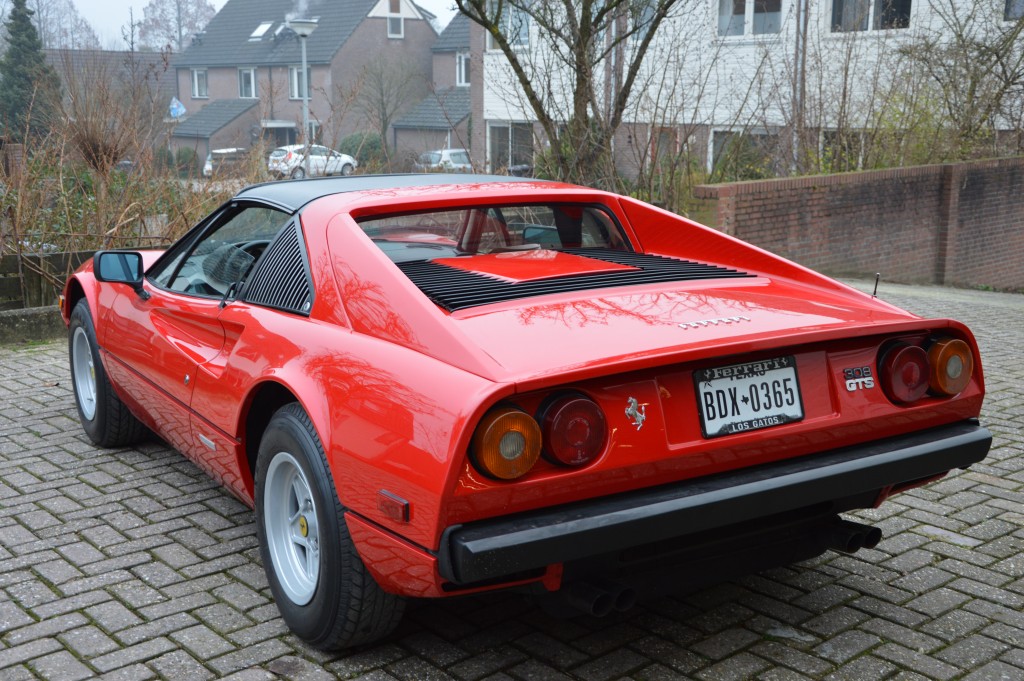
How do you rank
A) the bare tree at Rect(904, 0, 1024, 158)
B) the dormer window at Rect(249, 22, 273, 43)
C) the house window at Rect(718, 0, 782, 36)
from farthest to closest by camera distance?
the dormer window at Rect(249, 22, 273, 43)
the house window at Rect(718, 0, 782, 36)
the bare tree at Rect(904, 0, 1024, 158)

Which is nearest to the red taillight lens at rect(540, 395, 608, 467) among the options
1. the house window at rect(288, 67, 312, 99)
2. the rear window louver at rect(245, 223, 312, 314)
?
the rear window louver at rect(245, 223, 312, 314)

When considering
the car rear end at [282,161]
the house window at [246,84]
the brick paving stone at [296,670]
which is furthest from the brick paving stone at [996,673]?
the house window at [246,84]

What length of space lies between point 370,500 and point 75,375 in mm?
3641

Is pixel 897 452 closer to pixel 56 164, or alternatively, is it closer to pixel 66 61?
pixel 56 164

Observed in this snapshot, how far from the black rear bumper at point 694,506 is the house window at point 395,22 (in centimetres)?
5711

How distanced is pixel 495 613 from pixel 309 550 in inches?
27.5

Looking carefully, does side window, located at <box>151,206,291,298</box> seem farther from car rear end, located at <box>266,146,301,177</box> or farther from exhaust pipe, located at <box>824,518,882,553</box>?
car rear end, located at <box>266,146,301,177</box>

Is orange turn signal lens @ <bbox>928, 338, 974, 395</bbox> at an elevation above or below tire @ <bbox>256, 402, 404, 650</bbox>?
above

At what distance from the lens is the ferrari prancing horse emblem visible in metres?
2.88

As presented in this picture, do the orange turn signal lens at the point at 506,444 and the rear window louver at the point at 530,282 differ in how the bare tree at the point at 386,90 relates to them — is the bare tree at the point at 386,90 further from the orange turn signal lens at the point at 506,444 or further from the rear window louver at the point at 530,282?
the orange turn signal lens at the point at 506,444

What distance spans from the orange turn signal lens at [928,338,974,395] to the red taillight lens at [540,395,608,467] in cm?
124

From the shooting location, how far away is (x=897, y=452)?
3246 millimetres

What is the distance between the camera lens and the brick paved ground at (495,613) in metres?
3.27

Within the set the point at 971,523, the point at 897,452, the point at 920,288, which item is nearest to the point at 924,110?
the point at 920,288
